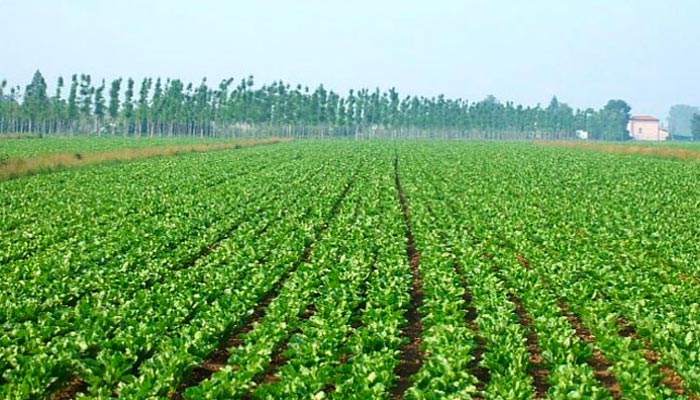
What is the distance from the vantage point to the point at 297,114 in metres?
140

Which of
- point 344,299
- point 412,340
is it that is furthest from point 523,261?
point 412,340

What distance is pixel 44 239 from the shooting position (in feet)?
51.3

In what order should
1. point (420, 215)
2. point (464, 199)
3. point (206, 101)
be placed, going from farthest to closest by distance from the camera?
point (206, 101)
point (464, 199)
point (420, 215)

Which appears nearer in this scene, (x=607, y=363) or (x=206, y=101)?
(x=607, y=363)

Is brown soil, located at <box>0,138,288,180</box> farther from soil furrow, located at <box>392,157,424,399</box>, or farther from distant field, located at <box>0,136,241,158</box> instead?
soil furrow, located at <box>392,157,424,399</box>

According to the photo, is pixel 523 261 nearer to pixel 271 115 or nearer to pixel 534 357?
pixel 534 357

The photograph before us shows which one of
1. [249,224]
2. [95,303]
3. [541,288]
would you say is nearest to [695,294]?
[541,288]

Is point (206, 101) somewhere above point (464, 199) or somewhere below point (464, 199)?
above

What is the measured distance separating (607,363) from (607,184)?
24.9 m

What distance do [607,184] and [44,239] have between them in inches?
957

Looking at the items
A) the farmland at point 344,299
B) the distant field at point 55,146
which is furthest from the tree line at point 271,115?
the farmland at point 344,299

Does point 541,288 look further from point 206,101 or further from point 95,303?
point 206,101

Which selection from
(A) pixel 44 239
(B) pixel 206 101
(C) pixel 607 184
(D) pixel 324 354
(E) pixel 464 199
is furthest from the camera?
(B) pixel 206 101

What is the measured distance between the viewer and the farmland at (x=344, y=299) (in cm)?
748
